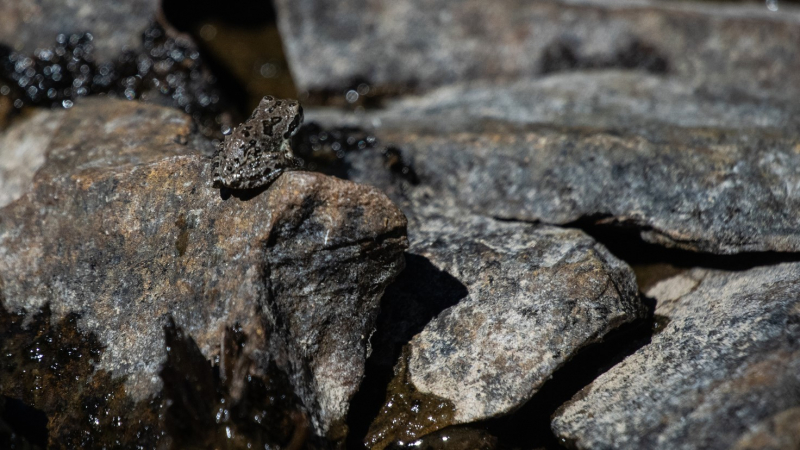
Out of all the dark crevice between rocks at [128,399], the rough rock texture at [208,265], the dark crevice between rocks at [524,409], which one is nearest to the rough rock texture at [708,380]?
the dark crevice between rocks at [524,409]

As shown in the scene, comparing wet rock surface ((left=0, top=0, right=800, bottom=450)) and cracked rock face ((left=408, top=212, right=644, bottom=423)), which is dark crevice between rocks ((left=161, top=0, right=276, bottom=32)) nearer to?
wet rock surface ((left=0, top=0, right=800, bottom=450))

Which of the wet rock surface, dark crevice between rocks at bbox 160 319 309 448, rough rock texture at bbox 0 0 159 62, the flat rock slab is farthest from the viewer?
rough rock texture at bbox 0 0 159 62

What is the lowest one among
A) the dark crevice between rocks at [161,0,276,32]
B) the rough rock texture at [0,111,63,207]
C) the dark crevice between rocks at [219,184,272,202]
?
the rough rock texture at [0,111,63,207]

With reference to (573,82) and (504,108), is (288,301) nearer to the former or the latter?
(504,108)

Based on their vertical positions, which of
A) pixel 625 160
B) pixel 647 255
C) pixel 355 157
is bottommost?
pixel 355 157

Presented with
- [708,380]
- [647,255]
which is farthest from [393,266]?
[647,255]

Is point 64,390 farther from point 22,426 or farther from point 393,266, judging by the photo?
point 393,266

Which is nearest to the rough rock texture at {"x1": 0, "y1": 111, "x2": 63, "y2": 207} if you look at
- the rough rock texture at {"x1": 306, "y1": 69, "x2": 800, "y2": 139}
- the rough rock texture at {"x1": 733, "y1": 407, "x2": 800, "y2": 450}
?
the rough rock texture at {"x1": 306, "y1": 69, "x2": 800, "y2": 139}
